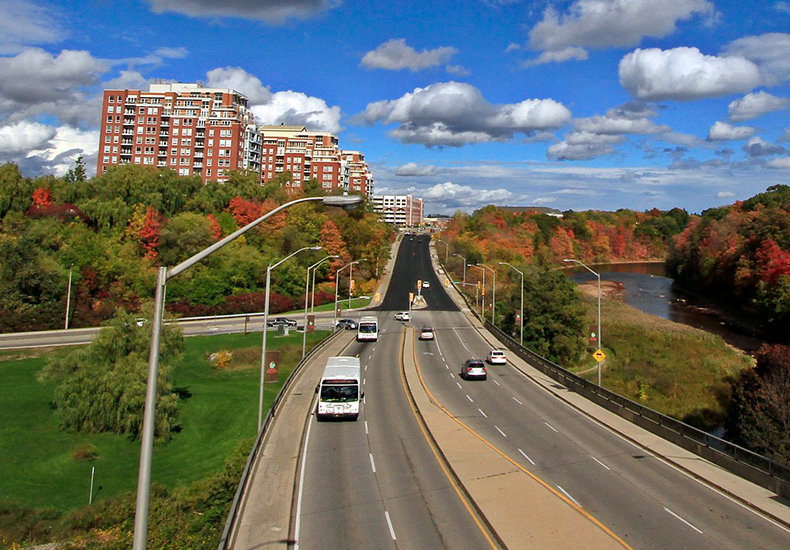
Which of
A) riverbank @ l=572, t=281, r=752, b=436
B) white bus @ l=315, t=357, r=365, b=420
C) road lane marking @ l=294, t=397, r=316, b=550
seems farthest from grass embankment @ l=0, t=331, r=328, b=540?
riverbank @ l=572, t=281, r=752, b=436

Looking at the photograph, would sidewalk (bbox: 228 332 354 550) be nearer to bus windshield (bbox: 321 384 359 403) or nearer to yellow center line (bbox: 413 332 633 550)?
bus windshield (bbox: 321 384 359 403)

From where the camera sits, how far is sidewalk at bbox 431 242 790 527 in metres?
17.4

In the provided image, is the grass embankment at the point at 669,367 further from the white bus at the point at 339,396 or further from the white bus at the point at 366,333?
the white bus at the point at 339,396

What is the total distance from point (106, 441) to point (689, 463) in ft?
98.3

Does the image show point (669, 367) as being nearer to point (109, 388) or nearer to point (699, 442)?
point (699, 442)

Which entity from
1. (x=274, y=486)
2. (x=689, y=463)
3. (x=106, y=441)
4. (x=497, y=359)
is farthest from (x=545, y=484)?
(x=497, y=359)

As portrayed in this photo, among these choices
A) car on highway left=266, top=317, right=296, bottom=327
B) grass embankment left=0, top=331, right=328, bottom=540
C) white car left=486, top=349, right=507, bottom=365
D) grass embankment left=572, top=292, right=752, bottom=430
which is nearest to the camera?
grass embankment left=0, top=331, right=328, bottom=540

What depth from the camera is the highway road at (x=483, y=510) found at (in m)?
15.2

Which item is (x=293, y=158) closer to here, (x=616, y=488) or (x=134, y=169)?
(x=134, y=169)

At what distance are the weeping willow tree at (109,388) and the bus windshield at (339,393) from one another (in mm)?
11017

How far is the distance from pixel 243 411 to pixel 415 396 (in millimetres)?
11889

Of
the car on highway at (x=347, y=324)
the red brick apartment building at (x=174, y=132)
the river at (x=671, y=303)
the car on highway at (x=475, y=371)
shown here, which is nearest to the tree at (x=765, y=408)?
the car on highway at (x=475, y=371)

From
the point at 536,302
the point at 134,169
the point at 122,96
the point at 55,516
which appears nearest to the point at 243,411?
the point at 55,516

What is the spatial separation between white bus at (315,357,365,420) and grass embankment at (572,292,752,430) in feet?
89.7
